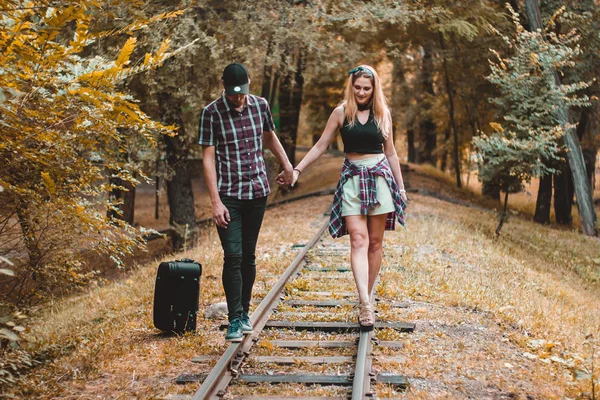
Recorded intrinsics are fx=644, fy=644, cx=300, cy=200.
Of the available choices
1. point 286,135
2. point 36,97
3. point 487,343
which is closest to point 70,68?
point 36,97

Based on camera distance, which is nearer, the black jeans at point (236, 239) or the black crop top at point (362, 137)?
the black jeans at point (236, 239)

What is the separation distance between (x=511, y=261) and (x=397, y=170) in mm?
→ 5789

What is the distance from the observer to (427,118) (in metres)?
30.3

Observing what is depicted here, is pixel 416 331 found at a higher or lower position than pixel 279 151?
lower

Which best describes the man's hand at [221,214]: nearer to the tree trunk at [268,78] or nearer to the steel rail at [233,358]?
the steel rail at [233,358]

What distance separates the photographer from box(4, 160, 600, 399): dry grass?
5070mm

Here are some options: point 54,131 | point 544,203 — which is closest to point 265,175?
point 54,131

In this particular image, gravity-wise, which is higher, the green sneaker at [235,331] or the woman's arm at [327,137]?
the woman's arm at [327,137]

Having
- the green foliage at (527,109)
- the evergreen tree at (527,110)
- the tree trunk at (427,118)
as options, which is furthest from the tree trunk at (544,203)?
the evergreen tree at (527,110)

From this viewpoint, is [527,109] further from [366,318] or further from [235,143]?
[235,143]

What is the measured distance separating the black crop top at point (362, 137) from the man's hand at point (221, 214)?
51.0 inches

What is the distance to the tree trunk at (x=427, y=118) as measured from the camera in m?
26.3

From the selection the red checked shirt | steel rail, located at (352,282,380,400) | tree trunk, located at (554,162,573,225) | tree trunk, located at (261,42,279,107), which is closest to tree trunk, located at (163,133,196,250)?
tree trunk, located at (261,42,279,107)

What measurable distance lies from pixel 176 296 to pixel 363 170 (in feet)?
7.09
